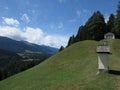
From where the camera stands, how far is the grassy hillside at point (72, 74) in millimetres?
20584

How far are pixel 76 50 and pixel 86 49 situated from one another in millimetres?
2870

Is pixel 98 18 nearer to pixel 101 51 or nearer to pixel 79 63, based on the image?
pixel 79 63

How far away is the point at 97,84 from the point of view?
2008 cm

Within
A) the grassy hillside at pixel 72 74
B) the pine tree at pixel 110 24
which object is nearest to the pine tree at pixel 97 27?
the pine tree at pixel 110 24

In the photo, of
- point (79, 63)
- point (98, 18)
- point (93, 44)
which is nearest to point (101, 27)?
point (98, 18)

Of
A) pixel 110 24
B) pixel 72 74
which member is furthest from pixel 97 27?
pixel 72 74

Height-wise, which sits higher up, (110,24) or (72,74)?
(110,24)

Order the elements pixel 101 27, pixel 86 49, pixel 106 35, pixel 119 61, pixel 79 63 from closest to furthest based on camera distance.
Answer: pixel 119 61 → pixel 79 63 → pixel 86 49 → pixel 106 35 → pixel 101 27

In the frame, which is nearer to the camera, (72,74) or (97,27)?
(72,74)

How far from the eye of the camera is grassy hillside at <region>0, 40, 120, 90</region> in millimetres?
20584

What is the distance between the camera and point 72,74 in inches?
1298

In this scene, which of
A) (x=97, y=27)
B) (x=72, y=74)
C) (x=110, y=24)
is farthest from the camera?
(x=110, y=24)

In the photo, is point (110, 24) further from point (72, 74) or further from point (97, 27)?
point (72, 74)

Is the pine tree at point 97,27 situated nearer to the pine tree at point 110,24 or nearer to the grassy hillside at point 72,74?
the pine tree at point 110,24
